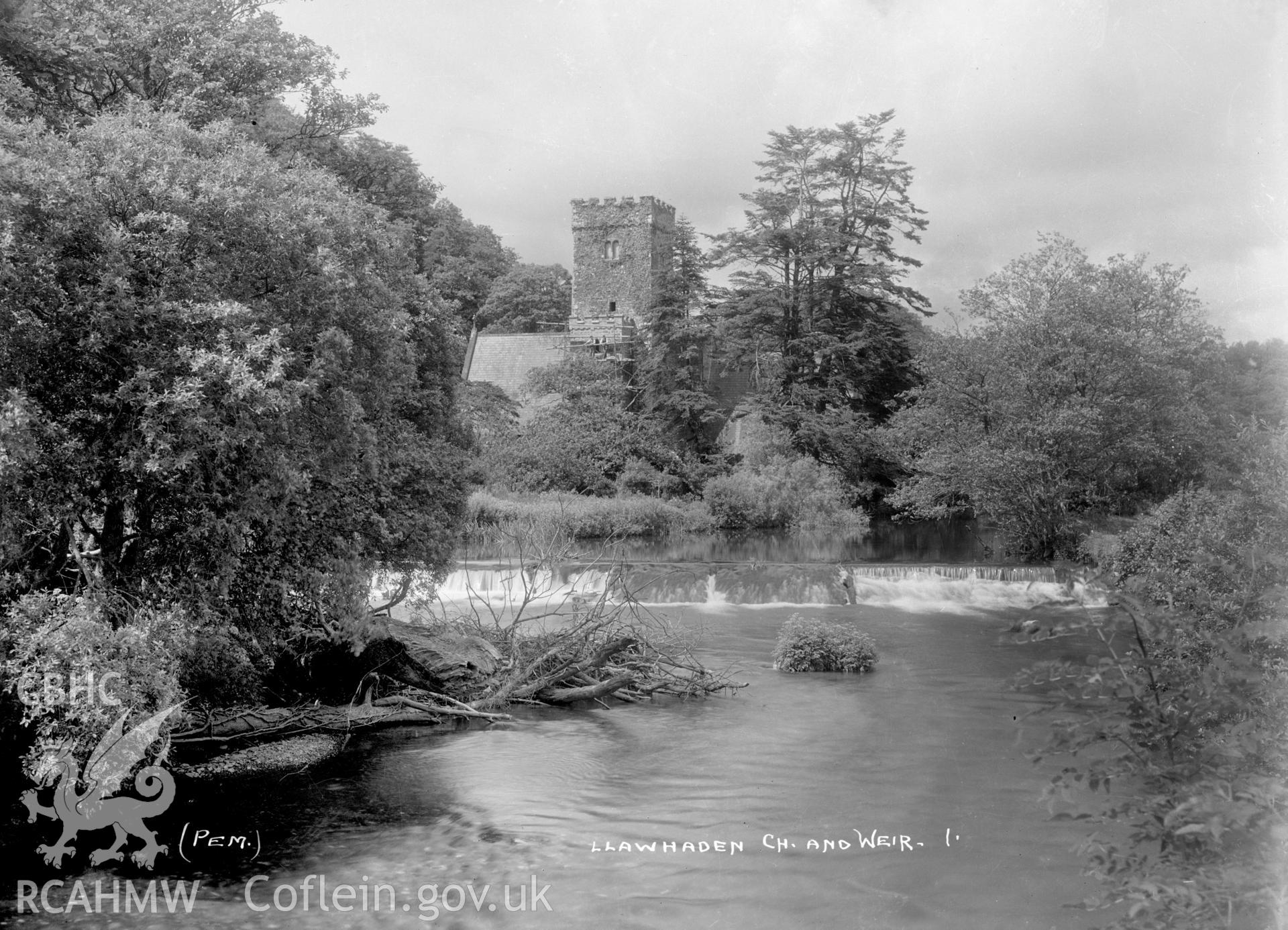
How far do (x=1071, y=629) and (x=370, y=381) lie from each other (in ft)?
27.9

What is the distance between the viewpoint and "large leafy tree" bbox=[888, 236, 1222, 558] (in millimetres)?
29125

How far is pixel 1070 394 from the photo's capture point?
1166 inches

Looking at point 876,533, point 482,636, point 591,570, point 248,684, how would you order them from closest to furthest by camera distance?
point 248,684 < point 482,636 < point 591,570 < point 876,533

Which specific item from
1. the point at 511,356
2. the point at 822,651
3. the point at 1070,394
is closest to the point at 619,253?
the point at 511,356

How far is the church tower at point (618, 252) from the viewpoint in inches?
2216

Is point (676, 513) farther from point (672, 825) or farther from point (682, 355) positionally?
point (672, 825)

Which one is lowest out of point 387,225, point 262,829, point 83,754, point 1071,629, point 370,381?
point 262,829

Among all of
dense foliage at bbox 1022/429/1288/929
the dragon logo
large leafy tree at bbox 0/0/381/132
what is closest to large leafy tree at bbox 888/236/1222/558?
large leafy tree at bbox 0/0/381/132

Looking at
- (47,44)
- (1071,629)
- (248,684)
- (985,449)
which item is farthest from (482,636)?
(985,449)

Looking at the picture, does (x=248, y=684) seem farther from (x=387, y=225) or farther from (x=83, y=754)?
(x=387, y=225)

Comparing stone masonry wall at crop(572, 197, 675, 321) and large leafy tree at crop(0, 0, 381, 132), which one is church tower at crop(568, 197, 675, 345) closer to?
stone masonry wall at crop(572, 197, 675, 321)

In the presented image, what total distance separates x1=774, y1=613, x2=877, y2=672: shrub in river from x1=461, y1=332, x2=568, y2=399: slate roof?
36.4 metres

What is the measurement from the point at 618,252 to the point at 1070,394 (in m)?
31.2

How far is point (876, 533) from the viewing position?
1523 inches
